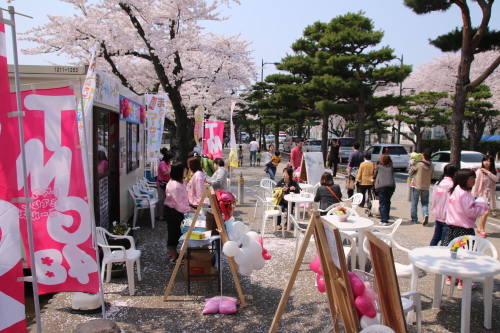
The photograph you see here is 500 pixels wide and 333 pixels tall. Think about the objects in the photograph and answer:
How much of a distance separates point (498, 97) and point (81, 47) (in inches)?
1067

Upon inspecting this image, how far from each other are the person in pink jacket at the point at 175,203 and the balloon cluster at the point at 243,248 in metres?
1.04

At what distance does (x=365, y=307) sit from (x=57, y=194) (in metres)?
2.61

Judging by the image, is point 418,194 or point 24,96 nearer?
point 24,96

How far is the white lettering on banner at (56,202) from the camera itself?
296cm

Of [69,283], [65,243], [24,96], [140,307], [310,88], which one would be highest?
[310,88]

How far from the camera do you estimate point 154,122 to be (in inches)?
435

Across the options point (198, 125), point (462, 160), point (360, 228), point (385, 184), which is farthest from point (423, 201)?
point (198, 125)

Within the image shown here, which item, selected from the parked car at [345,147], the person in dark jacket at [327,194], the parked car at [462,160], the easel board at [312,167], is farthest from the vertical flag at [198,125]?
the parked car at [345,147]

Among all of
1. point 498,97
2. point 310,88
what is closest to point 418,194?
point 310,88

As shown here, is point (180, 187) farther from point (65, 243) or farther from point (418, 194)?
point (418, 194)

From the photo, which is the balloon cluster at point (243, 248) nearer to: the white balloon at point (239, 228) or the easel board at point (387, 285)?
the white balloon at point (239, 228)

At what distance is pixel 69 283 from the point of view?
3.20 metres

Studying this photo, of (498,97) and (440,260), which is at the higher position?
(498,97)

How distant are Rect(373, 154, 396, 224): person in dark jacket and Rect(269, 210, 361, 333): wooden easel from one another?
525 centimetres
